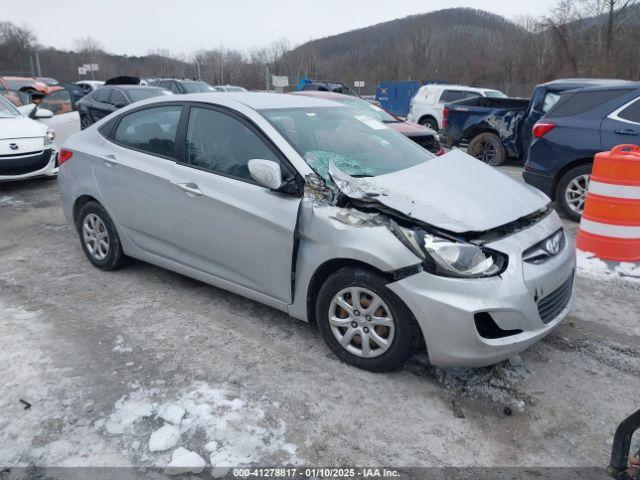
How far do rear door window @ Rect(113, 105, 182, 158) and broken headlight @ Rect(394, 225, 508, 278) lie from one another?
2.15 meters

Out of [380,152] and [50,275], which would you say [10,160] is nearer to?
[50,275]

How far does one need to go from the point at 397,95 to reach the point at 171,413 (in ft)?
95.1

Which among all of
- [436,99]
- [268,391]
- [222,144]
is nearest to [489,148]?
[436,99]

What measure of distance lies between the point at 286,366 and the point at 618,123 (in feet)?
17.1

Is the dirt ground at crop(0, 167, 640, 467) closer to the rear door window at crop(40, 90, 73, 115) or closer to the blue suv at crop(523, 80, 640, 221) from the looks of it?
the blue suv at crop(523, 80, 640, 221)

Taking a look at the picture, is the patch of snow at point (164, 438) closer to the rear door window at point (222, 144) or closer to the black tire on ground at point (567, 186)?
the rear door window at point (222, 144)

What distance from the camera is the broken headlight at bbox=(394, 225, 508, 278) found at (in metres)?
2.72

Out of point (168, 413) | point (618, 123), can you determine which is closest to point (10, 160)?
point (168, 413)

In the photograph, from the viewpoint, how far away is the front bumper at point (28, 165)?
7387 millimetres

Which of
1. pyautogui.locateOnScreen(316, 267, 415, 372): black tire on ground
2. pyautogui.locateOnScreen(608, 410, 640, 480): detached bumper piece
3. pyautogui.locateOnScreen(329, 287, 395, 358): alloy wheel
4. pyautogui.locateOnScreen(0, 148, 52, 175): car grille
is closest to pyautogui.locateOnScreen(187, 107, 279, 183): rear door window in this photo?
pyautogui.locateOnScreen(316, 267, 415, 372): black tire on ground

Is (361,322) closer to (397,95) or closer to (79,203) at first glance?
(79,203)

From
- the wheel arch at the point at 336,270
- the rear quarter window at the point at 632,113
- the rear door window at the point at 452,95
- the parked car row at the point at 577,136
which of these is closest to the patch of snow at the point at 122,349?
the wheel arch at the point at 336,270

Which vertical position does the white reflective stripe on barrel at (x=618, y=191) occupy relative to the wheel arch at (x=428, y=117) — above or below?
above

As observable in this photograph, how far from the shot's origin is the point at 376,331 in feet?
9.84
